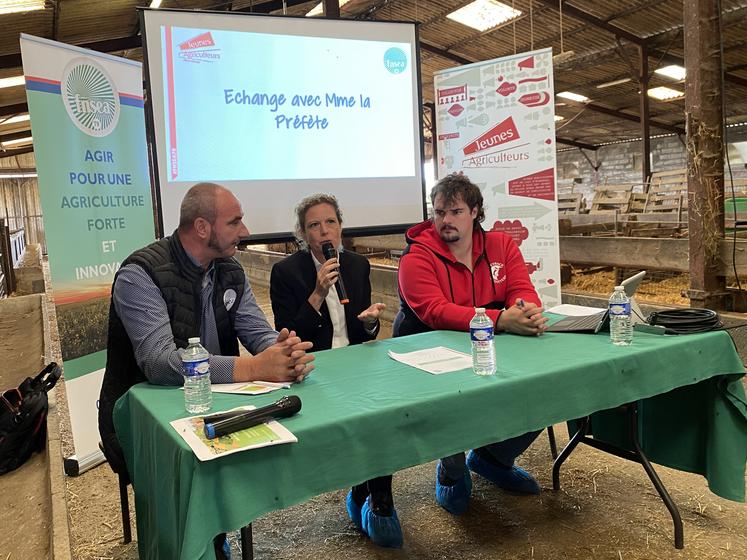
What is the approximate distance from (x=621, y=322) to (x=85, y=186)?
2.32 m

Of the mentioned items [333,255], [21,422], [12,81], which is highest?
[12,81]

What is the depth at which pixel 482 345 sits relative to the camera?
1.63 m

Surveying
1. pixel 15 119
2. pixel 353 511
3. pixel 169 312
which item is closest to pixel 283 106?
pixel 169 312

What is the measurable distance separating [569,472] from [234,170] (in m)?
2.17

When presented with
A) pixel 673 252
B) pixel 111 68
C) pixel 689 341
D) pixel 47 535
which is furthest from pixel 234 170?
pixel 673 252

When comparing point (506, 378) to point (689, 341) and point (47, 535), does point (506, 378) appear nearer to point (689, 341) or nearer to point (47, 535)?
point (689, 341)

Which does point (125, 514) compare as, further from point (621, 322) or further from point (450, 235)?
point (621, 322)

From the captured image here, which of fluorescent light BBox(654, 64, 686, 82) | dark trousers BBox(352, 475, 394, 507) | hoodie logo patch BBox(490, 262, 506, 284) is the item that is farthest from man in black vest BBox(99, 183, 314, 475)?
fluorescent light BBox(654, 64, 686, 82)

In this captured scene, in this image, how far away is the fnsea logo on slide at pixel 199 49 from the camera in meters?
2.96

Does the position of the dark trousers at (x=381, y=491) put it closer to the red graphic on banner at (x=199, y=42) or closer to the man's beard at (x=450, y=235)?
the man's beard at (x=450, y=235)

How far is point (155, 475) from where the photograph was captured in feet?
4.46

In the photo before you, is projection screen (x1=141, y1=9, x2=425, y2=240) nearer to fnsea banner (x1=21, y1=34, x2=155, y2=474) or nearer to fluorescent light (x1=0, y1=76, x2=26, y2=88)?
fnsea banner (x1=21, y1=34, x2=155, y2=474)

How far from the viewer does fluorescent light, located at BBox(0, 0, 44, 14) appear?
439 cm

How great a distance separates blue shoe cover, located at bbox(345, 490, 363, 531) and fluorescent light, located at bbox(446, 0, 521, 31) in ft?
25.1
